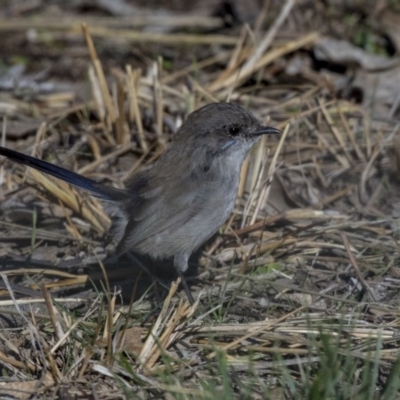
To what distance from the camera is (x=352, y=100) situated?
7.31 metres

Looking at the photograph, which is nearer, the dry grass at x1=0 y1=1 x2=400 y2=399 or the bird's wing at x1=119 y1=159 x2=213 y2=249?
the dry grass at x1=0 y1=1 x2=400 y2=399

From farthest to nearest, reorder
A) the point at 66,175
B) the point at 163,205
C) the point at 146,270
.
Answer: the point at 146,270
the point at 163,205
the point at 66,175

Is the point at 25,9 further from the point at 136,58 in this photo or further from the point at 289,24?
the point at 289,24

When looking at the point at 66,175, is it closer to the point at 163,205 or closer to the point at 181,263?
the point at 163,205

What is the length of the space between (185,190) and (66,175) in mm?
745

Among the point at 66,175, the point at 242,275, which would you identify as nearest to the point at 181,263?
the point at 242,275

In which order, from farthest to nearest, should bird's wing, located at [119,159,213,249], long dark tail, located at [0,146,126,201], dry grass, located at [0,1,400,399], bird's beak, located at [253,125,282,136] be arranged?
bird's beak, located at [253,125,282,136], bird's wing, located at [119,159,213,249], long dark tail, located at [0,146,126,201], dry grass, located at [0,1,400,399]

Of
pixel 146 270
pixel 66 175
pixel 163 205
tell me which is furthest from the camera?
pixel 146 270

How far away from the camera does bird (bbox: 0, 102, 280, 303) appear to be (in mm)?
5320

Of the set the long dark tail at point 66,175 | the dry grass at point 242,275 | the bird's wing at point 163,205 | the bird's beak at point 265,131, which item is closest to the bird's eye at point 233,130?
the bird's beak at point 265,131

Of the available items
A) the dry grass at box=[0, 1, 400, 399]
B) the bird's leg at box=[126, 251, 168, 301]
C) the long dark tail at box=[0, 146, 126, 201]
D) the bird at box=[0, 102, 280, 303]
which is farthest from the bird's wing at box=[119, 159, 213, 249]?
the dry grass at box=[0, 1, 400, 399]

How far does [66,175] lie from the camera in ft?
16.9

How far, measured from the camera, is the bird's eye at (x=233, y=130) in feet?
18.2

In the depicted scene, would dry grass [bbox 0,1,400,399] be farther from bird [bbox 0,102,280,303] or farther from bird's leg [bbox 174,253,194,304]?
bird [bbox 0,102,280,303]
